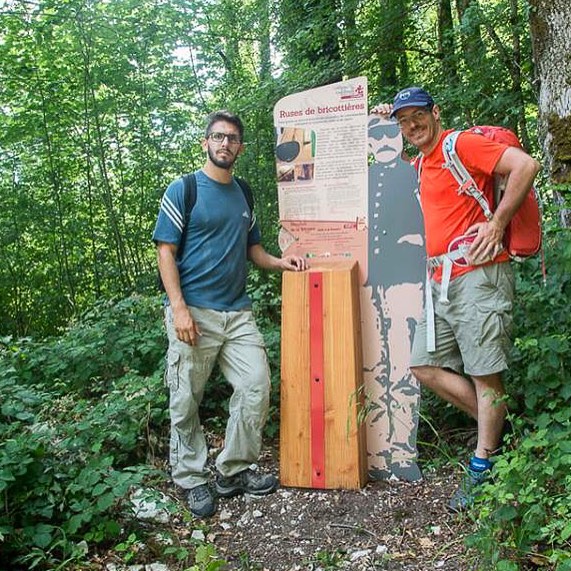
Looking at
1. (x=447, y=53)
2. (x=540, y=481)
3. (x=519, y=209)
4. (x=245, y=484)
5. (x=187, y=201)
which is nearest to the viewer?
(x=540, y=481)

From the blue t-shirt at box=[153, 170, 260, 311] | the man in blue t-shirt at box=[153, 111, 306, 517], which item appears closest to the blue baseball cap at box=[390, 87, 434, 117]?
the man in blue t-shirt at box=[153, 111, 306, 517]

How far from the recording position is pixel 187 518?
3.33 metres

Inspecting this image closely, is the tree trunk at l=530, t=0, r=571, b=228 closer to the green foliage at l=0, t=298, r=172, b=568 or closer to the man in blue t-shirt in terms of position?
the man in blue t-shirt

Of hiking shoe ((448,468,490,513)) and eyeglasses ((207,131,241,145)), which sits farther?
eyeglasses ((207,131,241,145))

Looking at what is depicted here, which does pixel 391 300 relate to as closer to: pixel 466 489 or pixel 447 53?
pixel 466 489

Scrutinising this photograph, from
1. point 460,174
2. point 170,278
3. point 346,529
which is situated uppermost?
point 460,174

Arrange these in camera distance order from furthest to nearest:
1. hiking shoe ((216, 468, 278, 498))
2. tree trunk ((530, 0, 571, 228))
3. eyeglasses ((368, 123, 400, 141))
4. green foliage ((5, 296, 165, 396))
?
1. green foliage ((5, 296, 165, 396))
2. tree trunk ((530, 0, 571, 228))
3. eyeglasses ((368, 123, 400, 141))
4. hiking shoe ((216, 468, 278, 498))

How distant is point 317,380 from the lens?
380 cm

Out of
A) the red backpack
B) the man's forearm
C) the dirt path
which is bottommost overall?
the dirt path

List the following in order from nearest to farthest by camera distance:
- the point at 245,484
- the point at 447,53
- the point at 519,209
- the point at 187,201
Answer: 1. the point at 519,209
2. the point at 187,201
3. the point at 245,484
4. the point at 447,53

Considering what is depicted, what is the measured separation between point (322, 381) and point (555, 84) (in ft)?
8.08

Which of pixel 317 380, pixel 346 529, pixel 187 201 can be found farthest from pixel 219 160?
pixel 346 529

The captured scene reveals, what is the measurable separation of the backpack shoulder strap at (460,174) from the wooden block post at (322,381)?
0.91 meters

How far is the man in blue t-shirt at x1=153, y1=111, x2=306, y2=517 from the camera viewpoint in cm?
353
